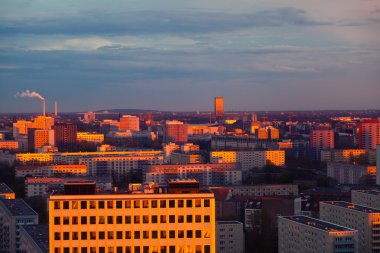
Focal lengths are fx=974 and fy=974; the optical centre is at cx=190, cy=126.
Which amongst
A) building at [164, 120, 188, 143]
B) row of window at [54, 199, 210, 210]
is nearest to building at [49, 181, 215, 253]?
row of window at [54, 199, 210, 210]

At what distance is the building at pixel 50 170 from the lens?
3214 centimetres

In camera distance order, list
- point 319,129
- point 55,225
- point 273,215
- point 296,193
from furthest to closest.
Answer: point 319,129 < point 296,193 < point 273,215 < point 55,225

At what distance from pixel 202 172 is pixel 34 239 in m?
18.4

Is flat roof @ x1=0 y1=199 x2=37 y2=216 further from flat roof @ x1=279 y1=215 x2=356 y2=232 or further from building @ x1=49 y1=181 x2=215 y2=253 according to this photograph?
building @ x1=49 y1=181 x2=215 y2=253

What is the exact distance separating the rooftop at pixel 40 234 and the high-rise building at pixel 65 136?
30.0m

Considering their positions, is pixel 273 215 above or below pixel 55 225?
below

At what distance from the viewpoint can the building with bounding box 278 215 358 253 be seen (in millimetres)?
14867

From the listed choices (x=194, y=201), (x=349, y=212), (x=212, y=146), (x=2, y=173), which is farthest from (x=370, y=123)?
(x=194, y=201)

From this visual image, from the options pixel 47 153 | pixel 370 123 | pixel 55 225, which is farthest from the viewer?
pixel 370 123

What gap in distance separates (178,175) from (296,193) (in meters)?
7.54

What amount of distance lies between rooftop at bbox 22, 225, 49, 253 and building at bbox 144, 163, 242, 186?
1498cm

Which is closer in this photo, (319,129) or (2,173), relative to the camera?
(2,173)

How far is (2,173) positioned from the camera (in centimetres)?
3291

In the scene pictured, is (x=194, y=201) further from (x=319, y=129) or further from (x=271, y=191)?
(x=319, y=129)
